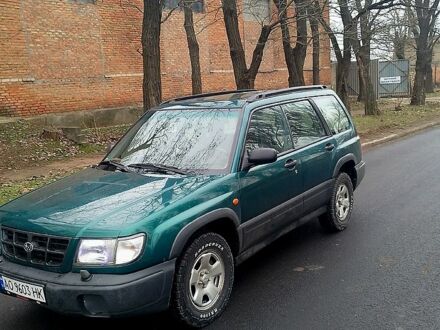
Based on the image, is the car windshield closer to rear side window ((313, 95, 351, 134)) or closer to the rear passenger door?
the rear passenger door

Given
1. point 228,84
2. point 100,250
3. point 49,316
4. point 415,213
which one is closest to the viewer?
point 100,250

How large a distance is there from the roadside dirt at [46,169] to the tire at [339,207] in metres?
6.10

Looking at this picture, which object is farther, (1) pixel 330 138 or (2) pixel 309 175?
(1) pixel 330 138

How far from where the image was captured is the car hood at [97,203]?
10.7 feet

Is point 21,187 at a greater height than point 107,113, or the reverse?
point 107,113

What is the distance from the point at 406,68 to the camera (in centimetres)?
2897

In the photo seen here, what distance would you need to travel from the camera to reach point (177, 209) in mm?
3434

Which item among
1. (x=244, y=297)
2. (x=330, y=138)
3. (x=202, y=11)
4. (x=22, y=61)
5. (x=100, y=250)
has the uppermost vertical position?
(x=202, y=11)

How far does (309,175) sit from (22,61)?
1186 cm

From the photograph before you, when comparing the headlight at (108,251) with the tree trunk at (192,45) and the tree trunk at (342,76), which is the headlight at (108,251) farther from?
the tree trunk at (342,76)

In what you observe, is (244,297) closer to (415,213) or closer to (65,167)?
(415,213)

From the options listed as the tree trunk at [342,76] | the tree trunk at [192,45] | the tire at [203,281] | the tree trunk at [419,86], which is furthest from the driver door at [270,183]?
the tree trunk at [419,86]

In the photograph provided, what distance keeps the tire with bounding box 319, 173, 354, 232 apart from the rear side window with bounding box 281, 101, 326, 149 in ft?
2.17

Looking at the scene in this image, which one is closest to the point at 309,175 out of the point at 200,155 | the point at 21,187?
the point at 200,155
